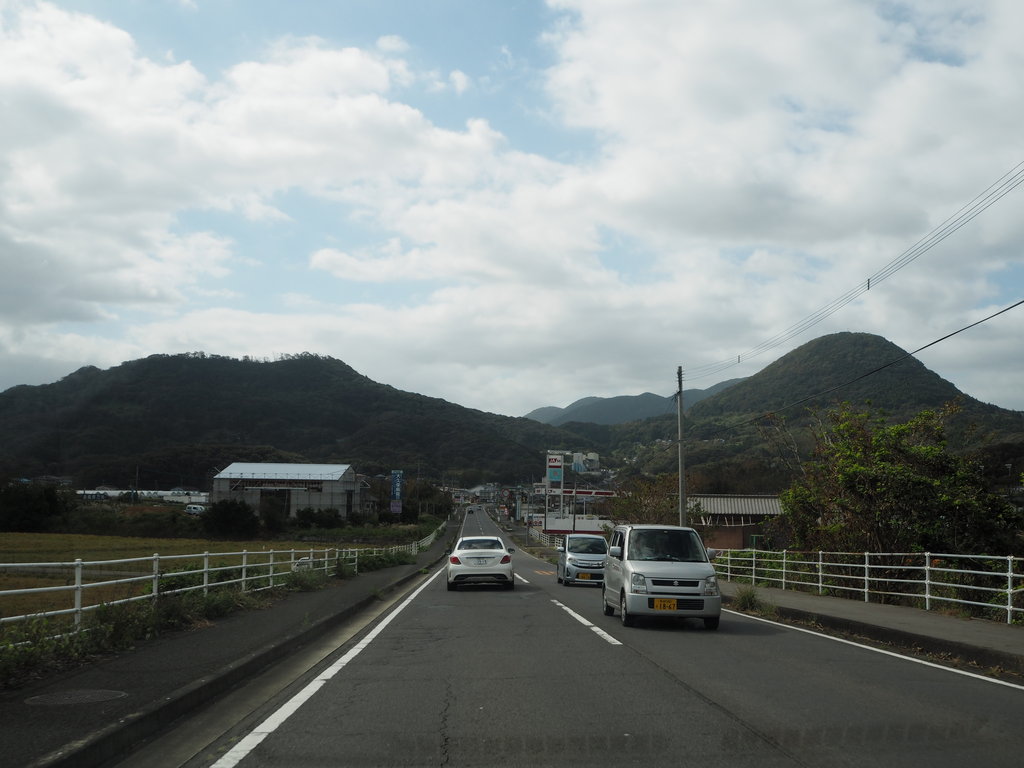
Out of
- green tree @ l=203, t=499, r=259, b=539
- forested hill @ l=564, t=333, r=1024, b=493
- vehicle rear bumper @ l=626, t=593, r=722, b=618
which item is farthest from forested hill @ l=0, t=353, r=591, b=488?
vehicle rear bumper @ l=626, t=593, r=722, b=618

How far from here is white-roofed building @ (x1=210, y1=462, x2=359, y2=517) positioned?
9844 cm

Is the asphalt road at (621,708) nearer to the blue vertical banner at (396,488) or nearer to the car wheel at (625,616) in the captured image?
the car wheel at (625,616)

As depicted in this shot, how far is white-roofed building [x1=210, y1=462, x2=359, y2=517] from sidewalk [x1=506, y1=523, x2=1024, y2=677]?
86426mm

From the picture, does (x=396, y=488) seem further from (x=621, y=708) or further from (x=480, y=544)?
(x=621, y=708)

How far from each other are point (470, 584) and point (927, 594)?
13.3 m

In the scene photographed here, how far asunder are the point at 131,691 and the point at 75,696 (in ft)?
1.48

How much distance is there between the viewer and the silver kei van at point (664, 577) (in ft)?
45.4

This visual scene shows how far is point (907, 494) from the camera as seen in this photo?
22.0 meters

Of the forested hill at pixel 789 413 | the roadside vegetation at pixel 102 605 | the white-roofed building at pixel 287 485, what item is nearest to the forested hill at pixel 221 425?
the white-roofed building at pixel 287 485

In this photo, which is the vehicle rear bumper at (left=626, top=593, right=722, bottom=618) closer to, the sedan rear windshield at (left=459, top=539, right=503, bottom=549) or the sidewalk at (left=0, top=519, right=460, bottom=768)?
the sidewalk at (left=0, top=519, right=460, bottom=768)

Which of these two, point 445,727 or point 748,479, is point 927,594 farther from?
point 748,479

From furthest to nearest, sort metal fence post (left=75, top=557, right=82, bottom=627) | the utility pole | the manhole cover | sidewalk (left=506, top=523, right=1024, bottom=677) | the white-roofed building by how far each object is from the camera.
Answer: the white-roofed building < the utility pole < sidewalk (left=506, top=523, right=1024, bottom=677) < metal fence post (left=75, top=557, right=82, bottom=627) < the manhole cover

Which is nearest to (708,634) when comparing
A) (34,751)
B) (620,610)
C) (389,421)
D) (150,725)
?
(620,610)

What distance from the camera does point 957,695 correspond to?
8.34 m
